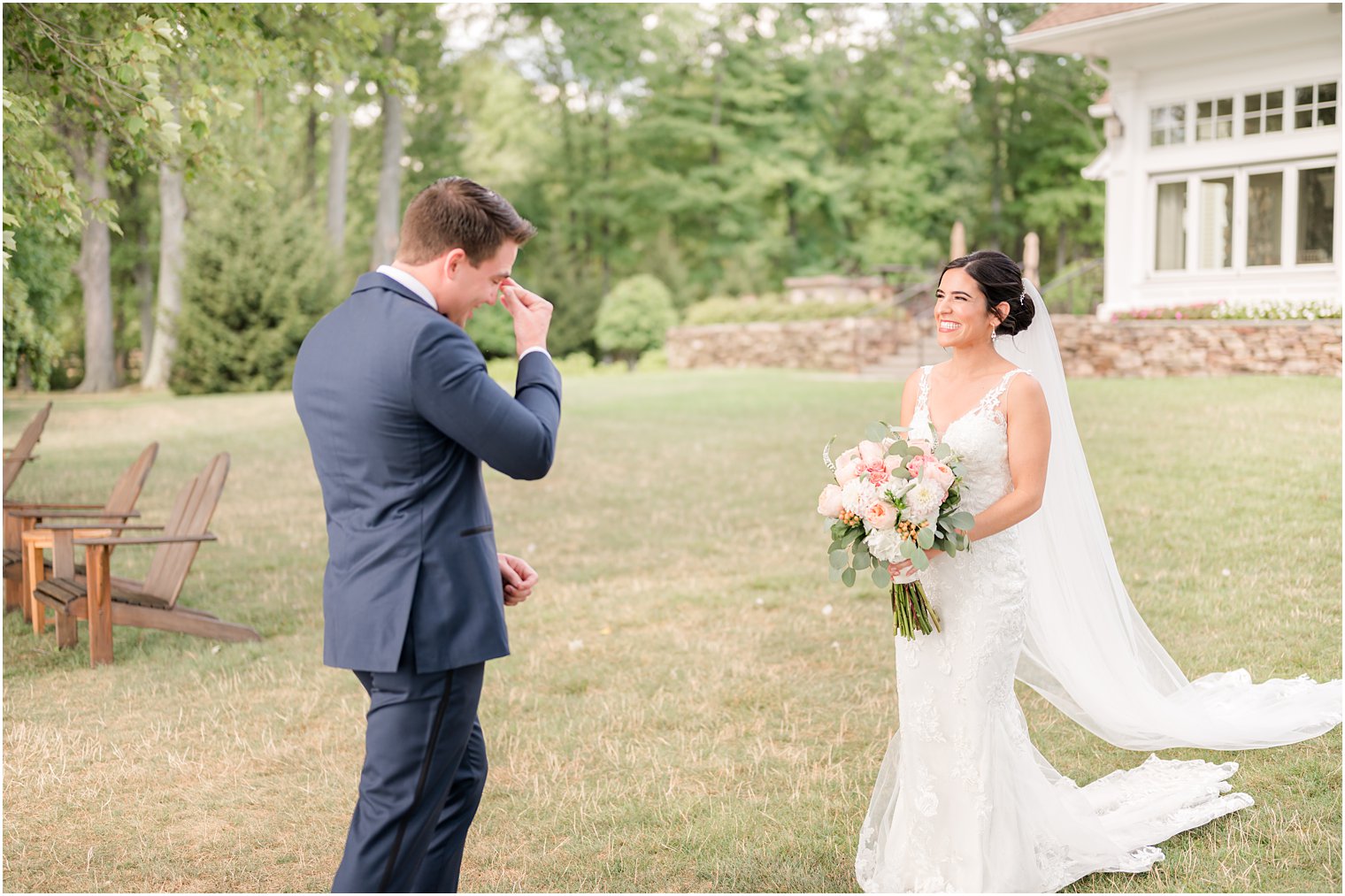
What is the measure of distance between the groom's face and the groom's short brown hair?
0.02 metres

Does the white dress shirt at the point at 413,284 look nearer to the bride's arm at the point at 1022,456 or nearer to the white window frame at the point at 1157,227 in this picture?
the bride's arm at the point at 1022,456

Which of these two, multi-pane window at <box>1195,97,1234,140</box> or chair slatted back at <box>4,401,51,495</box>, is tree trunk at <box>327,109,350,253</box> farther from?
chair slatted back at <box>4,401,51,495</box>

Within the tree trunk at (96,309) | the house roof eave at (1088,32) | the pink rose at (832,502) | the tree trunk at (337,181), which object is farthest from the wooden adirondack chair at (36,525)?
the tree trunk at (96,309)

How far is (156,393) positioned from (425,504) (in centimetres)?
2946

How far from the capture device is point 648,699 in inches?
257

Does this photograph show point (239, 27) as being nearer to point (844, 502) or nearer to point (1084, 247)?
point (844, 502)

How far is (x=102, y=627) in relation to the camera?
7.23 metres

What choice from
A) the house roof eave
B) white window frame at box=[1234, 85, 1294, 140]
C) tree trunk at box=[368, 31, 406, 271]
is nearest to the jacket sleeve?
the house roof eave

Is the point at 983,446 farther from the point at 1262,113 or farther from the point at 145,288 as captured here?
the point at 145,288

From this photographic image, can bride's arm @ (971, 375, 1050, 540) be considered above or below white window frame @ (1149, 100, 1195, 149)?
below

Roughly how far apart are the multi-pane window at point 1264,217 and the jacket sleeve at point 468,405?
21226 millimetres

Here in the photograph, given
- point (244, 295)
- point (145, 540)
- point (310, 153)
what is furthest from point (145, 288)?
point (145, 540)

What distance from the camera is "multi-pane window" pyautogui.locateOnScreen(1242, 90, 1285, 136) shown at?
20.5 meters

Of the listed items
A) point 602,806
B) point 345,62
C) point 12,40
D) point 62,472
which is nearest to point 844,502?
point 602,806
